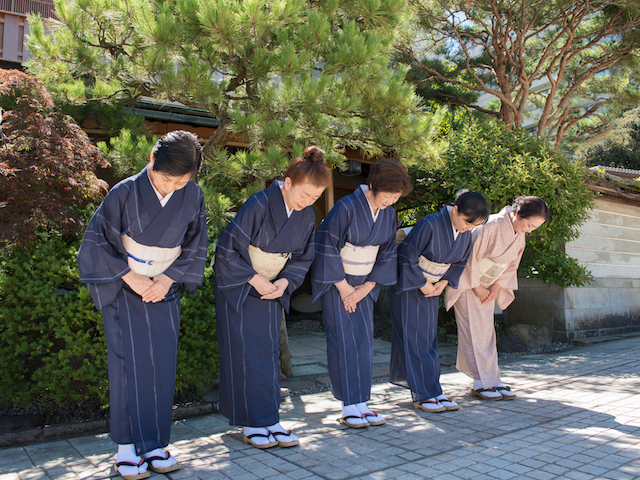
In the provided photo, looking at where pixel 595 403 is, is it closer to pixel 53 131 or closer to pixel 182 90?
pixel 182 90

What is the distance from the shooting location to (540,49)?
36.9 feet

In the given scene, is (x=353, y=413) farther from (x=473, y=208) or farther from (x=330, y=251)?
(x=473, y=208)

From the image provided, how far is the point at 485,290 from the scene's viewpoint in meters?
4.18

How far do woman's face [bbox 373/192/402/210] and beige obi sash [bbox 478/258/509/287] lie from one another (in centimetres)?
124

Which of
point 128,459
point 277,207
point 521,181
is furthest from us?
point 521,181

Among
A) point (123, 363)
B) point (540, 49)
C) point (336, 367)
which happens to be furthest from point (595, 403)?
point (540, 49)

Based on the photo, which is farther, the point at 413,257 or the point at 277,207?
the point at 413,257

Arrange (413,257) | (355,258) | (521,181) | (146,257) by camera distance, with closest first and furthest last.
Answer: (146,257) < (355,258) < (413,257) < (521,181)

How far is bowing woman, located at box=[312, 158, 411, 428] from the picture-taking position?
11.0 ft

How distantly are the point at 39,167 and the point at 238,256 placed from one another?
162cm

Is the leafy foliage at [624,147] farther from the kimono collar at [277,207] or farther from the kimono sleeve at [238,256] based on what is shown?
the kimono sleeve at [238,256]

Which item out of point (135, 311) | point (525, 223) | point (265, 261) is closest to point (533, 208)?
point (525, 223)

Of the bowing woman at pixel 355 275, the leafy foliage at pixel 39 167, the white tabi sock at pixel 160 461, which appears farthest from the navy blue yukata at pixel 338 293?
the leafy foliage at pixel 39 167

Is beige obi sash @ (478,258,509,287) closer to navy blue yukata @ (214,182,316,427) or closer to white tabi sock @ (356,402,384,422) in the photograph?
white tabi sock @ (356,402,384,422)
